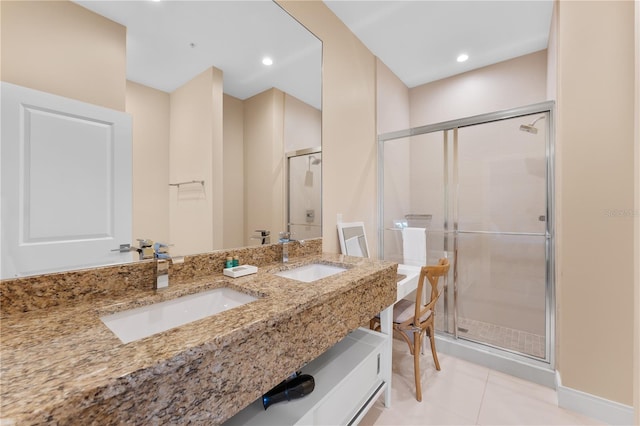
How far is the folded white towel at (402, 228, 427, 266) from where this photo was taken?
2650mm

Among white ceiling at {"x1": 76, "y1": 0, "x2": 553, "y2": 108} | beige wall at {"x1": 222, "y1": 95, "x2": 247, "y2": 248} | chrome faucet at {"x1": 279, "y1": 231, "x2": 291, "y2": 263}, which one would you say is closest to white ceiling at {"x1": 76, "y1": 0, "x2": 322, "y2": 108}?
white ceiling at {"x1": 76, "y1": 0, "x2": 553, "y2": 108}

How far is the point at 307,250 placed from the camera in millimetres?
1886

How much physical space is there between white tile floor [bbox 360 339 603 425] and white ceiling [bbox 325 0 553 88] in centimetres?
283

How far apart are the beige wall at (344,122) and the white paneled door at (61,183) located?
4.28ft

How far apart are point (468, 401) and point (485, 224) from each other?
1.57 m

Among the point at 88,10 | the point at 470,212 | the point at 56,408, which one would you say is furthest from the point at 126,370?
the point at 470,212

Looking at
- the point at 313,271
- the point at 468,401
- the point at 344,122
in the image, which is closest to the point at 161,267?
the point at 313,271

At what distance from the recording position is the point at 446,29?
2.26m

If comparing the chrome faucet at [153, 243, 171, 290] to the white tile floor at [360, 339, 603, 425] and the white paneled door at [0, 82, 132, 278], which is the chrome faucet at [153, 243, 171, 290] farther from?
the white tile floor at [360, 339, 603, 425]

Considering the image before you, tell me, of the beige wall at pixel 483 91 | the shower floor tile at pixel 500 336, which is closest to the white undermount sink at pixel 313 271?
the shower floor tile at pixel 500 336

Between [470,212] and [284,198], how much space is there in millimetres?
1953

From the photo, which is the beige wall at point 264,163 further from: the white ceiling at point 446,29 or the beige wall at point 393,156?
the beige wall at point 393,156

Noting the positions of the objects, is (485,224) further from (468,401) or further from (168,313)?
(168,313)

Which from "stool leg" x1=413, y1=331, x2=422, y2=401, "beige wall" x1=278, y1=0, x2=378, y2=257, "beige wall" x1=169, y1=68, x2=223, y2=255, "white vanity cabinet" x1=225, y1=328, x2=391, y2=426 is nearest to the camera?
"white vanity cabinet" x1=225, y1=328, x2=391, y2=426
